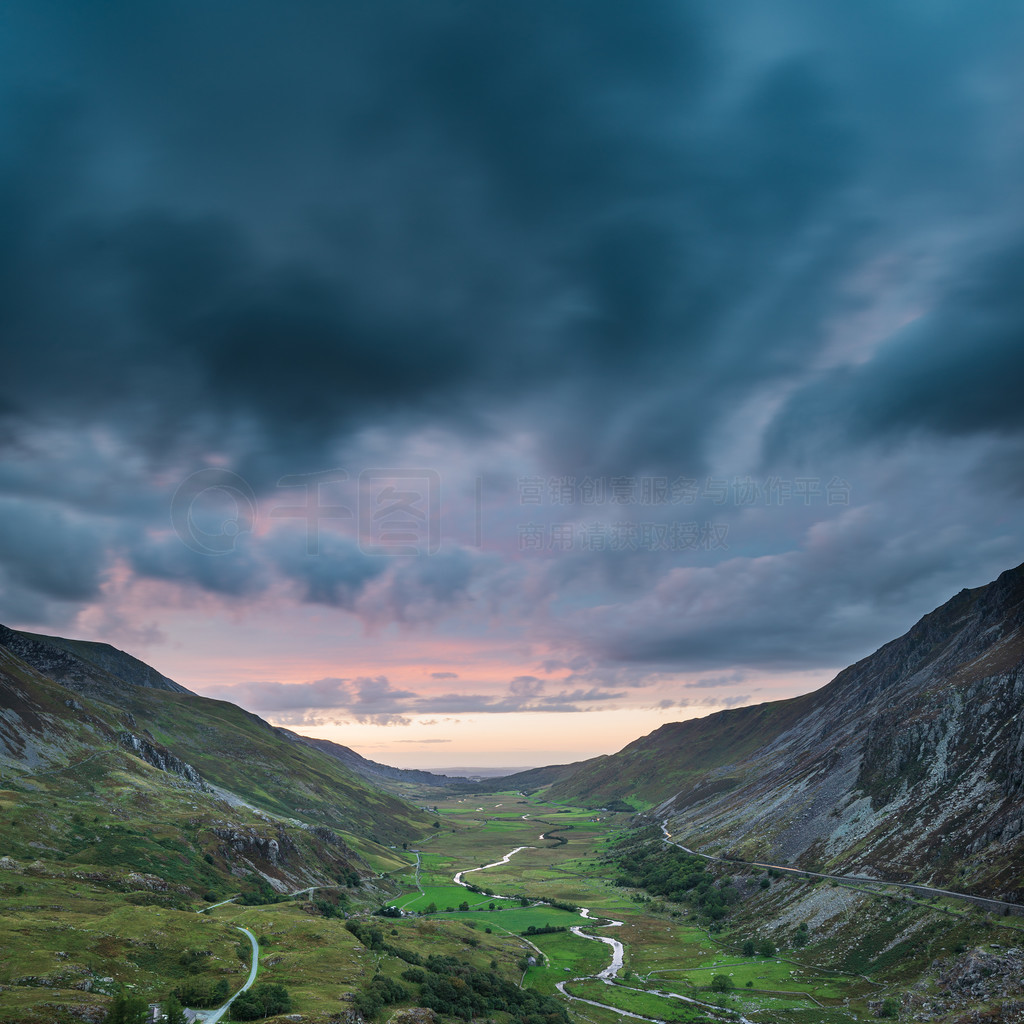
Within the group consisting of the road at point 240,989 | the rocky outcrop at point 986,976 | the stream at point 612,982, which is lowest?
the stream at point 612,982

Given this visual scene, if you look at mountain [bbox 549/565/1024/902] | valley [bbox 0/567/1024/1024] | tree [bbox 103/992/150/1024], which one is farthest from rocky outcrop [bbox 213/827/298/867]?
mountain [bbox 549/565/1024/902]

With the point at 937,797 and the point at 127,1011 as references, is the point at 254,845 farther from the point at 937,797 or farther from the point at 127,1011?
the point at 937,797

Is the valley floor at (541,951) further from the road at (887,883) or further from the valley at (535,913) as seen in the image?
the road at (887,883)

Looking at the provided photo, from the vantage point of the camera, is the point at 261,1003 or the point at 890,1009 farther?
the point at 890,1009

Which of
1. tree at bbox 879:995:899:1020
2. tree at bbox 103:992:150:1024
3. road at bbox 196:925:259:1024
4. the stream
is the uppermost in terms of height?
tree at bbox 103:992:150:1024

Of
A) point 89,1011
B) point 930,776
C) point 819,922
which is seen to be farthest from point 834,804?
point 89,1011

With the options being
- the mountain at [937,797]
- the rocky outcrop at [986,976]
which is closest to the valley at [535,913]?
the rocky outcrop at [986,976]

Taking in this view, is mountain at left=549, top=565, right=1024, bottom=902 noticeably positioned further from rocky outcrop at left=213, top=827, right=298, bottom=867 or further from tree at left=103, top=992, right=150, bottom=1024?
rocky outcrop at left=213, top=827, right=298, bottom=867

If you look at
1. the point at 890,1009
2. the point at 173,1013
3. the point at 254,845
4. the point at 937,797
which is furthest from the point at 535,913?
the point at 173,1013

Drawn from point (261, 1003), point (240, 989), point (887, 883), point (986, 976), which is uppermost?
point (261, 1003)

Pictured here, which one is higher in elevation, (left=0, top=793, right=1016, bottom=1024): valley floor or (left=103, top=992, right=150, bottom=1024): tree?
(left=103, top=992, right=150, bottom=1024): tree

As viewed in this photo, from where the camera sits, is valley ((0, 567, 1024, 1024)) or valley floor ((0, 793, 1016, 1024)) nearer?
valley floor ((0, 793, 1016, 1024))

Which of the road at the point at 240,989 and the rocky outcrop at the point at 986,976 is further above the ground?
the road at the point at 240,989

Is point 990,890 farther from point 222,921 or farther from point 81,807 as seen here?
point 81,807
